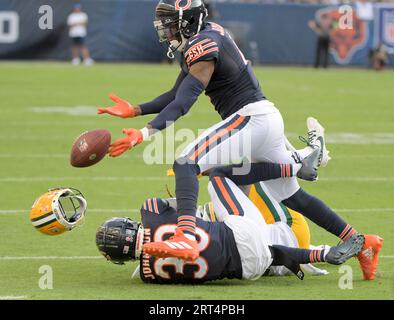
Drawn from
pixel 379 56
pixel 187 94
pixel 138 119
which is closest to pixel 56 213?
pixel 187 94

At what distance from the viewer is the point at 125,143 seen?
18.9 ft

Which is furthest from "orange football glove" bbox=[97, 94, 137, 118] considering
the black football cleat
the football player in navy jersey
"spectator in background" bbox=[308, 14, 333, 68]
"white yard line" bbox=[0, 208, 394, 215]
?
"spectator in background" bbox=[308, 14, 333, 68]

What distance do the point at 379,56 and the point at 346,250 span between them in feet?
72.2

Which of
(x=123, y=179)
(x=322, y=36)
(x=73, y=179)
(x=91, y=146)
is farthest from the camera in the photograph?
(x=322, y=36)

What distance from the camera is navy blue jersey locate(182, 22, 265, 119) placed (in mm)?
6121

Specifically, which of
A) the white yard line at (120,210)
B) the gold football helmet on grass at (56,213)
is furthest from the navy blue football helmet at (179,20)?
the white yard line at (120,210)

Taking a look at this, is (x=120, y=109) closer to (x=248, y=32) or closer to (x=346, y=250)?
(x=346, y=250)

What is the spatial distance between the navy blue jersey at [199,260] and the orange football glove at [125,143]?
1.38 ft

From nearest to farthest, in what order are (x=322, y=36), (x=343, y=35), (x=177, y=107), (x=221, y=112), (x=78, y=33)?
(x=177, y=107), (x=221, y=112), (x=78, y=33), (x=322, y=36), (x=343, y=35)

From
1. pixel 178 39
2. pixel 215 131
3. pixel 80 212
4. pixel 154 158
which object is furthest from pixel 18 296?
pixel 154 158

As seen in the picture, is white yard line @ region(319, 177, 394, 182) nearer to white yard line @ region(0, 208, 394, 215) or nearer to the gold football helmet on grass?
white yard line @ region(0, 208, 394, 215)

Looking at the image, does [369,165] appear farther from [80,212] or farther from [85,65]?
[85,65]

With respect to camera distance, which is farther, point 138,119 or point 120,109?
point 138,119

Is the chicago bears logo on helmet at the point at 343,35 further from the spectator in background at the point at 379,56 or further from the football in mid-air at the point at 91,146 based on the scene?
the football in mid-air at the point at 91,146
